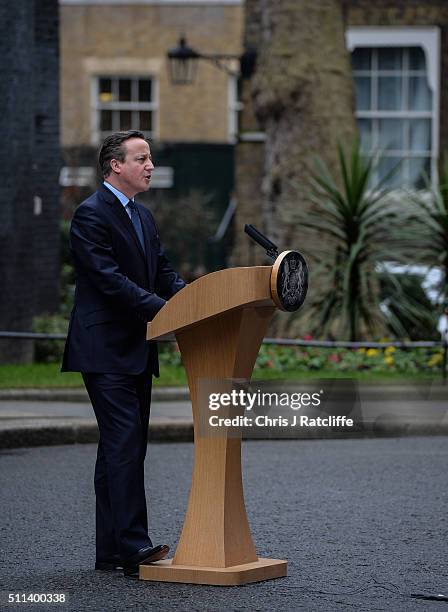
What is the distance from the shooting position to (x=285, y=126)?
58.5 ft

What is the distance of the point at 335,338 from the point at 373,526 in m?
7.98

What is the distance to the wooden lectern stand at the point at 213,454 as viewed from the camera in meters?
6.27

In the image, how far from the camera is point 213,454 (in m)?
6.42

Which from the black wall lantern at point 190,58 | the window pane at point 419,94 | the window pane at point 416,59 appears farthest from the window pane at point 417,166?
the black wall lantern at point 190,58

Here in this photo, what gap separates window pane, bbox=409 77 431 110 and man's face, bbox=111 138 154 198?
18991 mm

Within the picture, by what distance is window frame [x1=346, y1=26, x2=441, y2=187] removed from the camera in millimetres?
24734

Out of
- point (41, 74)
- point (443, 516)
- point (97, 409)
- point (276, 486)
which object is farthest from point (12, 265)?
point (97, 409)

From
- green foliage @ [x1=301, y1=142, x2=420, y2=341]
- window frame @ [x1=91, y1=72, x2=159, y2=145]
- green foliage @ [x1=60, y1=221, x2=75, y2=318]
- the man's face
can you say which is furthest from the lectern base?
window frame @ [x1=91, y1=72, x2=159, y2=145]

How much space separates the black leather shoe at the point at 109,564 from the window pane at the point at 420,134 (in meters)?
18.8

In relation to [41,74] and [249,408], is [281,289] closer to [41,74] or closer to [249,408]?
[249,408]

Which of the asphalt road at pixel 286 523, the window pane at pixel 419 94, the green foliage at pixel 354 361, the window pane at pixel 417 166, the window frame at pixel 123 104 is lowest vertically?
the asphalt road at pixel 286 523

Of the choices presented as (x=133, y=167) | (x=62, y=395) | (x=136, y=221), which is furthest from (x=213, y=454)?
(x=62, y=395)

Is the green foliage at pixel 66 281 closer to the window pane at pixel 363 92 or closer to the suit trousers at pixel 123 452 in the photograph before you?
the window pane at pixel 363 92

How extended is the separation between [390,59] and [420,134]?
4.13 feet
